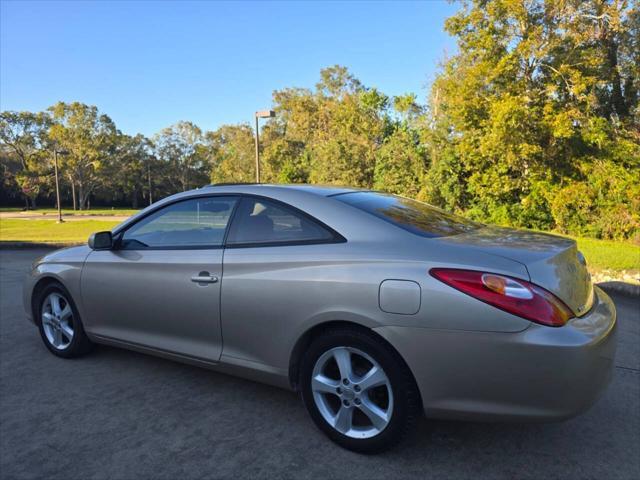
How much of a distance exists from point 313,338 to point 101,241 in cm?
207

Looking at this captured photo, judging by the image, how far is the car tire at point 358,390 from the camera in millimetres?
2457

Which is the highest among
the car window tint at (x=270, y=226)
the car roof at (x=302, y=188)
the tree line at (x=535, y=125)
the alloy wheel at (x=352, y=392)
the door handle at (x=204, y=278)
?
the tree line at (x=535, y=125)

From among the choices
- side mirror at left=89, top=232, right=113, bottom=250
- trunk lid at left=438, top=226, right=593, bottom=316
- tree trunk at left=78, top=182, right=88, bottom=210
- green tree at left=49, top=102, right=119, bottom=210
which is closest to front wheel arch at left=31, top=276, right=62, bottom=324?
side mirror at left=89, top=232, right=113, bottom=250

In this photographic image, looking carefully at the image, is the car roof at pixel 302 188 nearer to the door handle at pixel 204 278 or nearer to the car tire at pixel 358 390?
the door handle at pixel 204 278

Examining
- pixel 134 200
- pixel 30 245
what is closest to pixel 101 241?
pixel 30 245

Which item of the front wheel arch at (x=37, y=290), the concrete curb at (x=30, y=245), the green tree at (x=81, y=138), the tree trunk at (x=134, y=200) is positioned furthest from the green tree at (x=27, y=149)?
the front wheel arch at (x=37, y=290)

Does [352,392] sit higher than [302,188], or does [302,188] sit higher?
[302,188]

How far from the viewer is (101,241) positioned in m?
3.75

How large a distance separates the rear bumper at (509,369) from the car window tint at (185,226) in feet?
4.94

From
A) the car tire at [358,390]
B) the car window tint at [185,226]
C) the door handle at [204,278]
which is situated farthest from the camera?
the car window tint at [185,226]

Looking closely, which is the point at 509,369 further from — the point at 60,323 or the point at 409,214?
the point at 60,323

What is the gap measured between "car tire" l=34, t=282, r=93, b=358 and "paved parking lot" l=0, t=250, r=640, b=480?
1.01ft

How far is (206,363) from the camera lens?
3.22 m

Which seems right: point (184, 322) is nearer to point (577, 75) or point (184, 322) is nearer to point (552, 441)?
point (552, 441)
